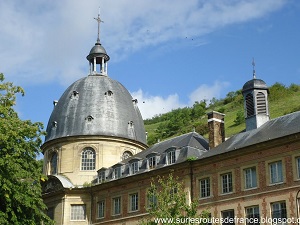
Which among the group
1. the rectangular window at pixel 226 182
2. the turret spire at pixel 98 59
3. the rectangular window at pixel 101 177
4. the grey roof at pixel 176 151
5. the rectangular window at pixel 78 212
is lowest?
the rectangular window at pixel 78 212

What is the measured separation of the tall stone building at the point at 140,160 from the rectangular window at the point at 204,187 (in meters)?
0.07

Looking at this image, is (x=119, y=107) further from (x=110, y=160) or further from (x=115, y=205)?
(x=115, y=205)

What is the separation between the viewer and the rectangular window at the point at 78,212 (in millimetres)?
47344

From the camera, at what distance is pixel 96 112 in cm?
5284

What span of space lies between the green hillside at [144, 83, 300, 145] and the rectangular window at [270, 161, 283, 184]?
2045 inches

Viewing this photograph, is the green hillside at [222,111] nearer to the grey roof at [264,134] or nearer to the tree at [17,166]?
the grey roof at [264,134]

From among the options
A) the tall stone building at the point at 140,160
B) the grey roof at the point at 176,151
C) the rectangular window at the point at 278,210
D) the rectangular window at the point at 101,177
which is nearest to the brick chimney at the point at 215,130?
the tall stone building at the point at 140,160

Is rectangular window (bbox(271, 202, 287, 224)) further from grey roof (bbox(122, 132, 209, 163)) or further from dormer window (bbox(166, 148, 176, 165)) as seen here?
dormer window (bbox(166, 148, 176, 165))

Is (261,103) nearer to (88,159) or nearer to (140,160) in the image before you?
(140,160)

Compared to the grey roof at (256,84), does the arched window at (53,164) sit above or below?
below

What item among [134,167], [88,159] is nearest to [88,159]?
[88,159]

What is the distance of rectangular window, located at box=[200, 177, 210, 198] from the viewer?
1477 inches

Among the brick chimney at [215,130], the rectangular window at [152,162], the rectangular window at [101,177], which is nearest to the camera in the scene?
the brick chimney at [215,130]

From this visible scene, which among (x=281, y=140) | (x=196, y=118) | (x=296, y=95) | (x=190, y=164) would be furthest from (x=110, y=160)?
(x=196, y=118)
